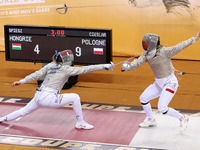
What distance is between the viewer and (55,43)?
29.8ft

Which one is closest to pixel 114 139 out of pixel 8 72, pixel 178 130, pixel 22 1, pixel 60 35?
pixel 178 130

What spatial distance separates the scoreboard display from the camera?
8828 mm

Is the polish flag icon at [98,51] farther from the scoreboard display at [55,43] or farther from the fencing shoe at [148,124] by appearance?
the fencing shoe at [148,124]

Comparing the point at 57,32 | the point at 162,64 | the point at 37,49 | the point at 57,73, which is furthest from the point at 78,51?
the point at 162,64

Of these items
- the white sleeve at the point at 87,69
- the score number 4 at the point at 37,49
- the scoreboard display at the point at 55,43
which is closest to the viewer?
the white sleeve at the point at 87,69

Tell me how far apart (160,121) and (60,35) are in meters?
3.14

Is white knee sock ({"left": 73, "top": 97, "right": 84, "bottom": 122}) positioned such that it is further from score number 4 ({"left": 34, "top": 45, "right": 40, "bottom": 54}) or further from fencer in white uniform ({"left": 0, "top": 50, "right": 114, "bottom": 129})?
score number 4 ({"left": 34, "top": 45, "right": 40, "bottom": 54})

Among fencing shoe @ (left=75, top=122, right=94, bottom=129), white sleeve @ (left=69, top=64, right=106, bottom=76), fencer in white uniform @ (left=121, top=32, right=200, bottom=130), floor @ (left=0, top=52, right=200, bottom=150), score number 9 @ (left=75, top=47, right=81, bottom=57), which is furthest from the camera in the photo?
score number 9 @ (left=75, top=47, right=81, bottom=57)

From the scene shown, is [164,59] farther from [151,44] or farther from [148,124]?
[148,124]

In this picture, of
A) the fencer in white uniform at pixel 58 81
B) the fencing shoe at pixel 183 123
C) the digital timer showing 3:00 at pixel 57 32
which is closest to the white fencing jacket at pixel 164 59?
the fencer in white uniform at pixel 58 81

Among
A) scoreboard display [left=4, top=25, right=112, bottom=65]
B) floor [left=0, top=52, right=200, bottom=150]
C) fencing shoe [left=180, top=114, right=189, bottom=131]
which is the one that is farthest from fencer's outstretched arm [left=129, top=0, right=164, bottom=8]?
fencing shoe [left=180, top=114, right=189, bottom=131]

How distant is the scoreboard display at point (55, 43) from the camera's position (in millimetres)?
8828

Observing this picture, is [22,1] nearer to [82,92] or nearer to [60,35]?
[60,35]

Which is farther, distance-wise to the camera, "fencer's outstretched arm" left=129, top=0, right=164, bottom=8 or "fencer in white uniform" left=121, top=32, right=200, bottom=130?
"fencer's outstretched arm" left=129, top=0, right=164, bottom=8
